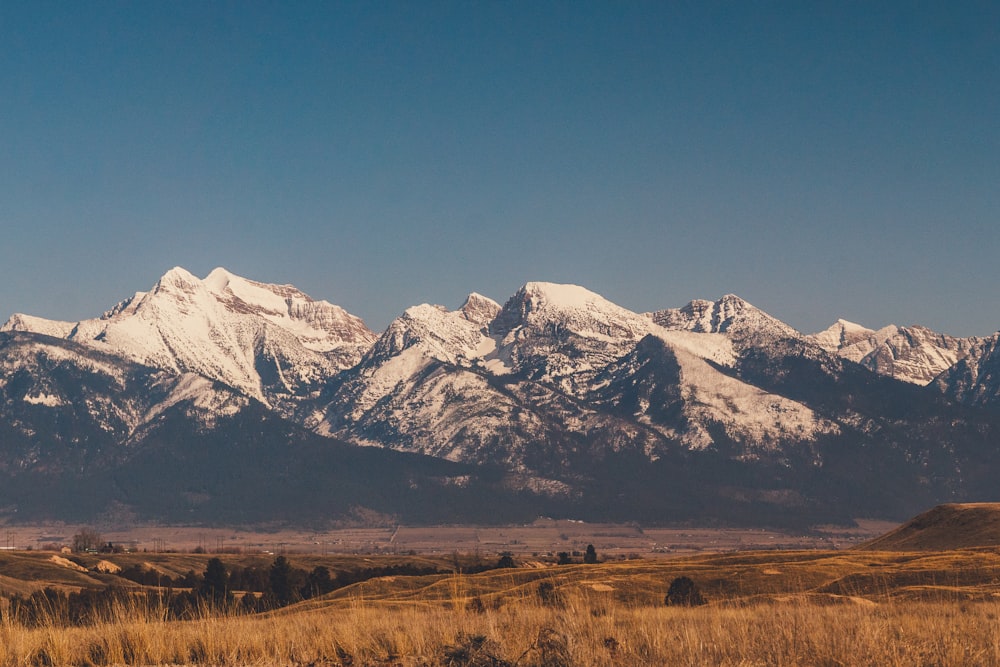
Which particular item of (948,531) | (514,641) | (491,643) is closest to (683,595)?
(514,641)

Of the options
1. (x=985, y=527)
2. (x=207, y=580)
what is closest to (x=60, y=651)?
(x=985, y=527)

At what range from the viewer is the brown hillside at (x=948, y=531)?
12712 centimetres

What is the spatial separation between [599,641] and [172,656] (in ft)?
25.2

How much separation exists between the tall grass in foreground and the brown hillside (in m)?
105

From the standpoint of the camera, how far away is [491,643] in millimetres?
20891

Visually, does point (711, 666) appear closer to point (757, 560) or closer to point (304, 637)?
point (304, 637)

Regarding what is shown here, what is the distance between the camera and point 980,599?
43625 millimetres

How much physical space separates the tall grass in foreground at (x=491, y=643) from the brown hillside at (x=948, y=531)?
105m

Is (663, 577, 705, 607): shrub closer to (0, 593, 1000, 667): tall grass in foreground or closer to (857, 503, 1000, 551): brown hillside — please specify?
(0, 593, 1000, 667): tall grass in foreground

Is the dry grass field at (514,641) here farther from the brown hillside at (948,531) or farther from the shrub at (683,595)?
the brown hillside at (948,531)

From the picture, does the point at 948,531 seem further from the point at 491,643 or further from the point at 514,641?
the point at 491,643

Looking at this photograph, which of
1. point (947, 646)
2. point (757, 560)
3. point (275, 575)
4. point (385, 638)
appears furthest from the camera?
point (275, 575)

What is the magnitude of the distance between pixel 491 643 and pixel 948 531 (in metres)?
126

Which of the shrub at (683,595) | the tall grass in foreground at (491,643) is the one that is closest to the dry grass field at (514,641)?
the tall grass in foreground at (491,643)
